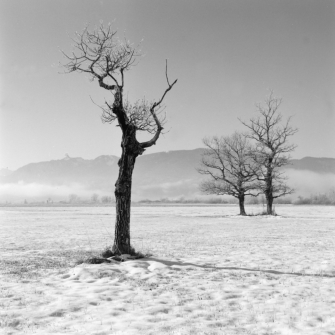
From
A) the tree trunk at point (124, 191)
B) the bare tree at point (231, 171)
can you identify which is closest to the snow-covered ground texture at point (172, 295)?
the tree trunk at point (124, 191)

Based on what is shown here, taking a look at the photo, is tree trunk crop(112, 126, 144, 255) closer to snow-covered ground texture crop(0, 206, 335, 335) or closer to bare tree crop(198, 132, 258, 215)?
snow-covered ground texture crop(0, 206, 335, 335)

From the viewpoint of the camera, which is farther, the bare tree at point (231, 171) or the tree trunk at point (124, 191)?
the bare tree at point (231, 171)

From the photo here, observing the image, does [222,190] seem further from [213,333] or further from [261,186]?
[213,333]

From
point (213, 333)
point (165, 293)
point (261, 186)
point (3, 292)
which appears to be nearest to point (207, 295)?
point (165, 293)

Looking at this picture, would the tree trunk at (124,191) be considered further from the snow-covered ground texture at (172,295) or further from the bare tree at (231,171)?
the bare tree at (231,171)

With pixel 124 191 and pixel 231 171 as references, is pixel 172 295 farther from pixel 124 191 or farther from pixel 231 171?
pixel 231 171

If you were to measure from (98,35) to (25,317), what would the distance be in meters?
11.2

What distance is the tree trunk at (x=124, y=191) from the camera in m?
13.1

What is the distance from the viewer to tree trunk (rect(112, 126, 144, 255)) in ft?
42.9

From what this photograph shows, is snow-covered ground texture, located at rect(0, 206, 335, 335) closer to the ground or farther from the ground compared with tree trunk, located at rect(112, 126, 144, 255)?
closer to the ground

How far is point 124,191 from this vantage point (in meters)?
13.3

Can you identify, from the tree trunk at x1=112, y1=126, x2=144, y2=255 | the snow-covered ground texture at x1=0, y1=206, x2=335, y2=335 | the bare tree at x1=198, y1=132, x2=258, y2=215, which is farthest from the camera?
the bare tree at x1=198, y1=132, x2=258, y2=215

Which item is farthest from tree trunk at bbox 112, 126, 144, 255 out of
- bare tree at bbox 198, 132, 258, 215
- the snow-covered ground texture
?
bare tree at bbox 198, 132, 258, 215

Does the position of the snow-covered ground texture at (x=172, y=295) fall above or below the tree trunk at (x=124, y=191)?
below
